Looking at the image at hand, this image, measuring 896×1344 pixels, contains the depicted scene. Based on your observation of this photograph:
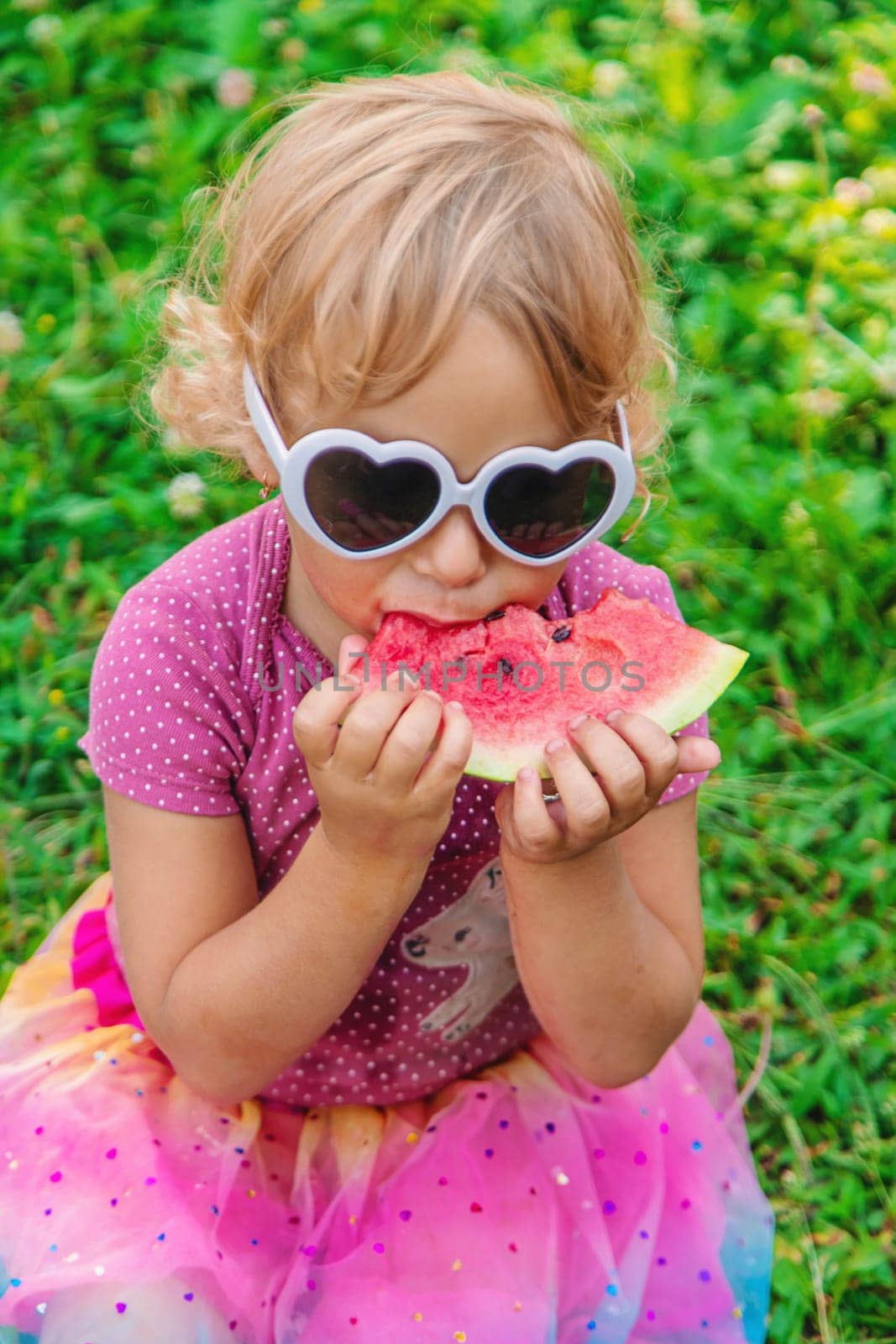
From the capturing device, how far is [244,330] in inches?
74.1

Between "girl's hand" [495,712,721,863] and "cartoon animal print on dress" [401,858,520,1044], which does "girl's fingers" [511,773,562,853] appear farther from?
"cartoon animal print on dress" [401,858,520,1044]

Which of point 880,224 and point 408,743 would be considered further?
point 880,224

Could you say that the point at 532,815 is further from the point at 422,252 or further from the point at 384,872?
the point at 422,252

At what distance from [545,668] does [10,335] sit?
2590 mm

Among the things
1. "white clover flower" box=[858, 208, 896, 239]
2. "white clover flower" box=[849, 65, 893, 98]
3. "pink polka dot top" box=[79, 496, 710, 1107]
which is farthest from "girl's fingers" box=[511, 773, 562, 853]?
"white clover flower" box=[849, 65, 893, 98]

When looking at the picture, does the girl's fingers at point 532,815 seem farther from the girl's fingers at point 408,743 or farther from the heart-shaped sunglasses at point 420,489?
the heart-shaped sunglasses at point 420,489

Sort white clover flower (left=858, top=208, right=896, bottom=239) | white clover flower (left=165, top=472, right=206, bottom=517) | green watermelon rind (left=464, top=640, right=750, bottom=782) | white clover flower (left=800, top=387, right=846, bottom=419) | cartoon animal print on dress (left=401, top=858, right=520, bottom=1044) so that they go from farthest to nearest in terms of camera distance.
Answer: white clover flower (left=858, top=208, right=896, bottom=239) → white clover flower (left=800, top=387, right=846, bottom=419) → white clover flower (left=165, top=472, right=206, bottom=517) → cartoon animal print on dress (left=401, top=858, right=520, bottom=1044) → green watermelon rind (left=464, top=640, right=750, bottom=782)

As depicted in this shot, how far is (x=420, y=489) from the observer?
1669mm

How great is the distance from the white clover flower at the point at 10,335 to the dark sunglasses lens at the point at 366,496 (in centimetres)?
255

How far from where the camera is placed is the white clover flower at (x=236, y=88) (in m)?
4.22

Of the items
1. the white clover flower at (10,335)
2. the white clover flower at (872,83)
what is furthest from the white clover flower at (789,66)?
the white clover flower at (10,335)

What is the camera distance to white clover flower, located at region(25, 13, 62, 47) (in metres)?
4.30

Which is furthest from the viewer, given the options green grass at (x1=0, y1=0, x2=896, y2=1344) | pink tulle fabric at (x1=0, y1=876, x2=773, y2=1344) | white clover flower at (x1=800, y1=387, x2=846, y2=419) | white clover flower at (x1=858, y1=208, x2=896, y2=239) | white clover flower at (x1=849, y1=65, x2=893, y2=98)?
white clover flower at (x1=849, y1=65, x2=893, y2=98)

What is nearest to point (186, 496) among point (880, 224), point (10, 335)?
point (10, 335)
